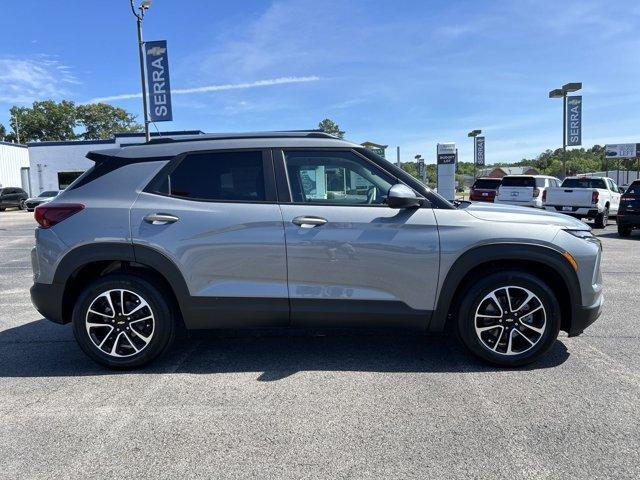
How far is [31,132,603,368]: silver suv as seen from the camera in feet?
12.5

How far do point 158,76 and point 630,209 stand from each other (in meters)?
15.3

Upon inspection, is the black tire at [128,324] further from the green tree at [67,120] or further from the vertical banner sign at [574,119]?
the green tree at [67,120]

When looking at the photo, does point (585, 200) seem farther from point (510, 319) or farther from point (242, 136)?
point (242, 136)

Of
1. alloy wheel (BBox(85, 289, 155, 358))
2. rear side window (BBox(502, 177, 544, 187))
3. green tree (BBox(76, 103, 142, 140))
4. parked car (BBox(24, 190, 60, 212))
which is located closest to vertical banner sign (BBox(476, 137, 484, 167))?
rear side window (BBox(502, 177, 544, 187))

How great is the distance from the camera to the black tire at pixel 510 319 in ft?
12.6

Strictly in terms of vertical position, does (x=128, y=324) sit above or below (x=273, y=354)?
above

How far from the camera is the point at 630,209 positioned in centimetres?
1327

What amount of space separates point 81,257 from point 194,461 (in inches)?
79.0

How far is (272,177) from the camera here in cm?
398

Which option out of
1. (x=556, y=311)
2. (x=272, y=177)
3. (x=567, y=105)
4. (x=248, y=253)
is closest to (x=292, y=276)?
(x=248, y=253)

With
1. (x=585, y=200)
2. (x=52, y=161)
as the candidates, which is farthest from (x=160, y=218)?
(x=52, y=161)

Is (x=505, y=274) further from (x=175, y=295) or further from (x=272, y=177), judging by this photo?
(x=175, y=295)

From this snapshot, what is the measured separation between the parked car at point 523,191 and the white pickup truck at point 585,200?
434 millimetres

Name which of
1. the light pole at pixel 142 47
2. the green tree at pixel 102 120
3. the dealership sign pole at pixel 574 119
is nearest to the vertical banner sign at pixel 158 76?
the light pole at pixel 142 47
